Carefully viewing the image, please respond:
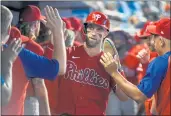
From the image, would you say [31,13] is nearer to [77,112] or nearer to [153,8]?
[77,112]

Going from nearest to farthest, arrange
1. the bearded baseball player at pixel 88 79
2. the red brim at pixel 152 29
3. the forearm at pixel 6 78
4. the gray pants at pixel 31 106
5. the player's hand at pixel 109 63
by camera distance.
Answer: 1. the forearm at pixel 6 78
2. the player's hand at pixel 109 63
3. the red brim at pixel 152 29
4. the bearded baseball player at pixel 88 79
5. the gray pants at pixel 31 106

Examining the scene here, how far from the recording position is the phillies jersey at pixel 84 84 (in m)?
4.97

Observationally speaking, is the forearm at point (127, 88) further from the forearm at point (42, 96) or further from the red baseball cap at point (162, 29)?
the forearm at point (42, 96)

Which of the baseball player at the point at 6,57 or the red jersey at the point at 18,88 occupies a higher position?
the baseball player at the point at 6,57

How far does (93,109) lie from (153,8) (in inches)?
719

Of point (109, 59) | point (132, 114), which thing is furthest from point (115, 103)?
point (109, 59)

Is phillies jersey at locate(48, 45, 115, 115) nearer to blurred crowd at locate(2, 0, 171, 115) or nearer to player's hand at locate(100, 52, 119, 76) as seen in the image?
blurred crowd at locate(2, 0, 171, 115)

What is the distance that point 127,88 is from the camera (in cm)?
423

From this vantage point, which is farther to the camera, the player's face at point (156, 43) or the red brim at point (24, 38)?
the player's face at point (156, 43)

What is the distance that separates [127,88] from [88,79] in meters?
0.79

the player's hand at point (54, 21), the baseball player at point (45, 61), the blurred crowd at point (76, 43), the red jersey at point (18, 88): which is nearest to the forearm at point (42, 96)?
the blurred crowd at point (76, 43)

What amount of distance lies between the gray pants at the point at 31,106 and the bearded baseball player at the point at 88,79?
26 centimetres

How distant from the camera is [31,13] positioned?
473 centimetres

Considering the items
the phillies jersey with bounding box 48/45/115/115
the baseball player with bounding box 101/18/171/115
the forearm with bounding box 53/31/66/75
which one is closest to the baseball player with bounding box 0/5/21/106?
the forearm with bounding box 53/31/66/75
